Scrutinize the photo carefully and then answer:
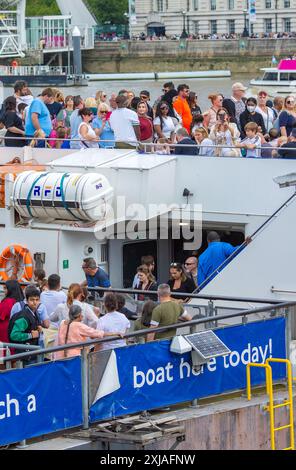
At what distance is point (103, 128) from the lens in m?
19.5

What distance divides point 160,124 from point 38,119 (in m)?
1.69

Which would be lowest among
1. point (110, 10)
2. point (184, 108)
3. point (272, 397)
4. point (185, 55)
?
point (272, 397)

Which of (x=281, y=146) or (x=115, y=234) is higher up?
(x=281, y=146)

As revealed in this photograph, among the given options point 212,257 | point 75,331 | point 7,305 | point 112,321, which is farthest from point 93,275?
point 75,331

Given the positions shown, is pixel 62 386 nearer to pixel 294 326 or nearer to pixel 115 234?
pixel 294 326

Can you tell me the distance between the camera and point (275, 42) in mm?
127188

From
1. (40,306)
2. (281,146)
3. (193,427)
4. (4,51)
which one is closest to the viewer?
(193,427)

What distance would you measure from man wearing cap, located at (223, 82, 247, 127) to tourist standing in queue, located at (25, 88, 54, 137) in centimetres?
251

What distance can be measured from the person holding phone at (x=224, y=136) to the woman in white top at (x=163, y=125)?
1011 mm

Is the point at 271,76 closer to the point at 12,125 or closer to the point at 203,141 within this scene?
the point at 12,125

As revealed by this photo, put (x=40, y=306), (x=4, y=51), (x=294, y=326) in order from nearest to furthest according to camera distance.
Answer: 1. (x=40, y=306)
2. (x=294, y=326)
3. (x=4, y=51)
